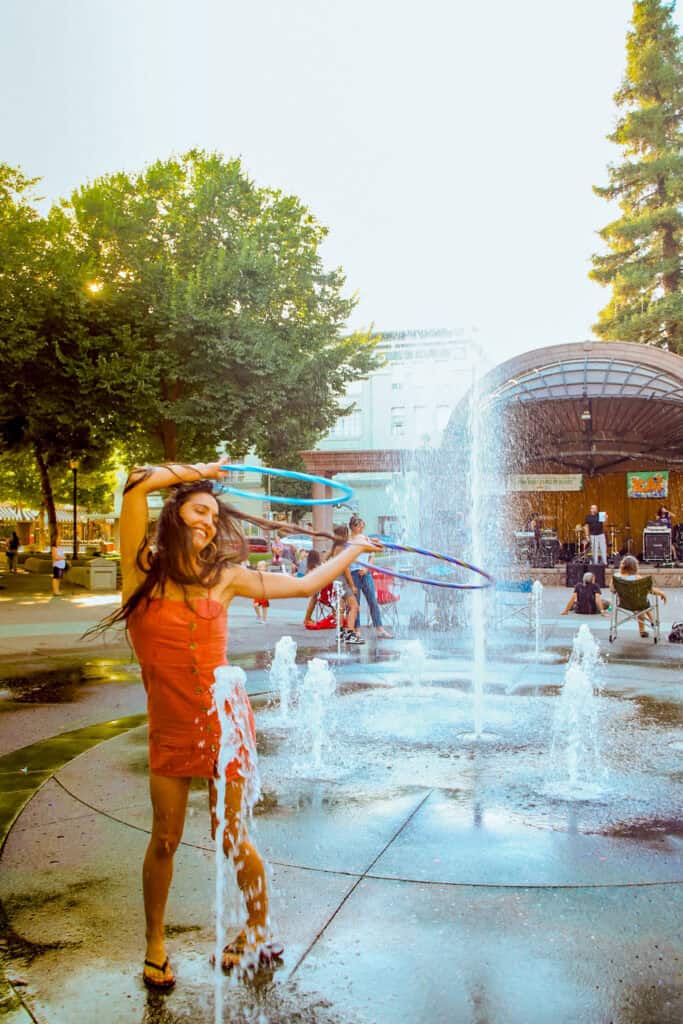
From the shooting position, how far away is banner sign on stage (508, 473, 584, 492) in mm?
31375

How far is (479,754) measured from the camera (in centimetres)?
603

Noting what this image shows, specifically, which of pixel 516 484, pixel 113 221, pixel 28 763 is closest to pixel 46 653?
pixel 28 763

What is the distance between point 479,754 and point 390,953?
9.70 feet

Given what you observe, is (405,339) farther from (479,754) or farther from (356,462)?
(479,754)

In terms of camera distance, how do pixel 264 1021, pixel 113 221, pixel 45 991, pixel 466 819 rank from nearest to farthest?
1. pixel 264 1021
2. pixel 45 991
3. pixel 466 819
4. pixel 113 221

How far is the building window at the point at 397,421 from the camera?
200 feet

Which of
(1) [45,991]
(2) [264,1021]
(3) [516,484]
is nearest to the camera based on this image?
(2) [264,1021]

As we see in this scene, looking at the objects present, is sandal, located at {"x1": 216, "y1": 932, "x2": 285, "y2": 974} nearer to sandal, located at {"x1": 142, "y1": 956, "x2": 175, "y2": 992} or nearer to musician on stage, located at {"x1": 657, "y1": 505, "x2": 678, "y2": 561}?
sandal, located at {"x1": 142, "y1": 956, "x2": 175, "y2": 992}

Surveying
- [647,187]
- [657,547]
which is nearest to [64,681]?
[657,547]

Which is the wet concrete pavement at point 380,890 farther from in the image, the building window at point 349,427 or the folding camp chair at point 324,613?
the building window at point 349,427

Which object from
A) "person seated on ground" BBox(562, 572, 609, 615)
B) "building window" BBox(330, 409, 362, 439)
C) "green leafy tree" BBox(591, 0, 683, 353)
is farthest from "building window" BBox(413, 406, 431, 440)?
"person seated on ground" BBox(562, 572, 609, 615)

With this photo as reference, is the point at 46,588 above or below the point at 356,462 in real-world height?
below

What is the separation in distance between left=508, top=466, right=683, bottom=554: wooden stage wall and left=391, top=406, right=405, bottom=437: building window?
29.3 meters

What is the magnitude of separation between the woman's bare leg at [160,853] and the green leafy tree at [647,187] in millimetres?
37200
